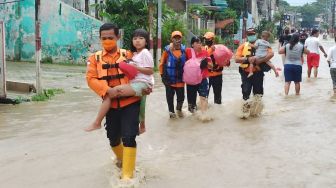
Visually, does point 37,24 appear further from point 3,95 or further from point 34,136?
point 34,136

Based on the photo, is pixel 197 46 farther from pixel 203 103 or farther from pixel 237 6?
pixel 237 6

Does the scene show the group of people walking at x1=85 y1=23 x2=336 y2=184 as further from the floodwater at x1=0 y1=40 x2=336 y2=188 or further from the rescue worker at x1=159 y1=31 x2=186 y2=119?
the floodwater at x1=0 y1=40 x2=336 y2=188

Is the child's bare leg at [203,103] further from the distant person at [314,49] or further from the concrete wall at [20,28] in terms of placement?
the concrete wall at [20,28]

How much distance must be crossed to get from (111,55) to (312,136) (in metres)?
4.02

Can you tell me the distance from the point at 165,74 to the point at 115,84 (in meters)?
4.23

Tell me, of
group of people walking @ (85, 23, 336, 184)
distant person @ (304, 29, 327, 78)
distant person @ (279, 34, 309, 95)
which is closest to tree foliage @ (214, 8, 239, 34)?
distant person @ (304, 29, 327, 78)

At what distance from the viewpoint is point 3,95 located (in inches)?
482

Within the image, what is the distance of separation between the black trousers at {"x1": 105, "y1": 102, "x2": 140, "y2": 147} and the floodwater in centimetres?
49

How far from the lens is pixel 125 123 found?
19.5 feet

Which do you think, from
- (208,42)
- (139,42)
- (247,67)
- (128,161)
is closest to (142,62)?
(139,42)

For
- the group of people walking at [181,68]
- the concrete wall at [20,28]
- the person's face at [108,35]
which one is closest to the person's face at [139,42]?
the person's face at [108,35]

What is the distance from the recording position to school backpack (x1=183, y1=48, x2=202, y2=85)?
32.3 ft

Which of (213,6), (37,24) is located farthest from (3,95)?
(213,6)

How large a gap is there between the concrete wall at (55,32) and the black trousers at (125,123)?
18.5 metres
